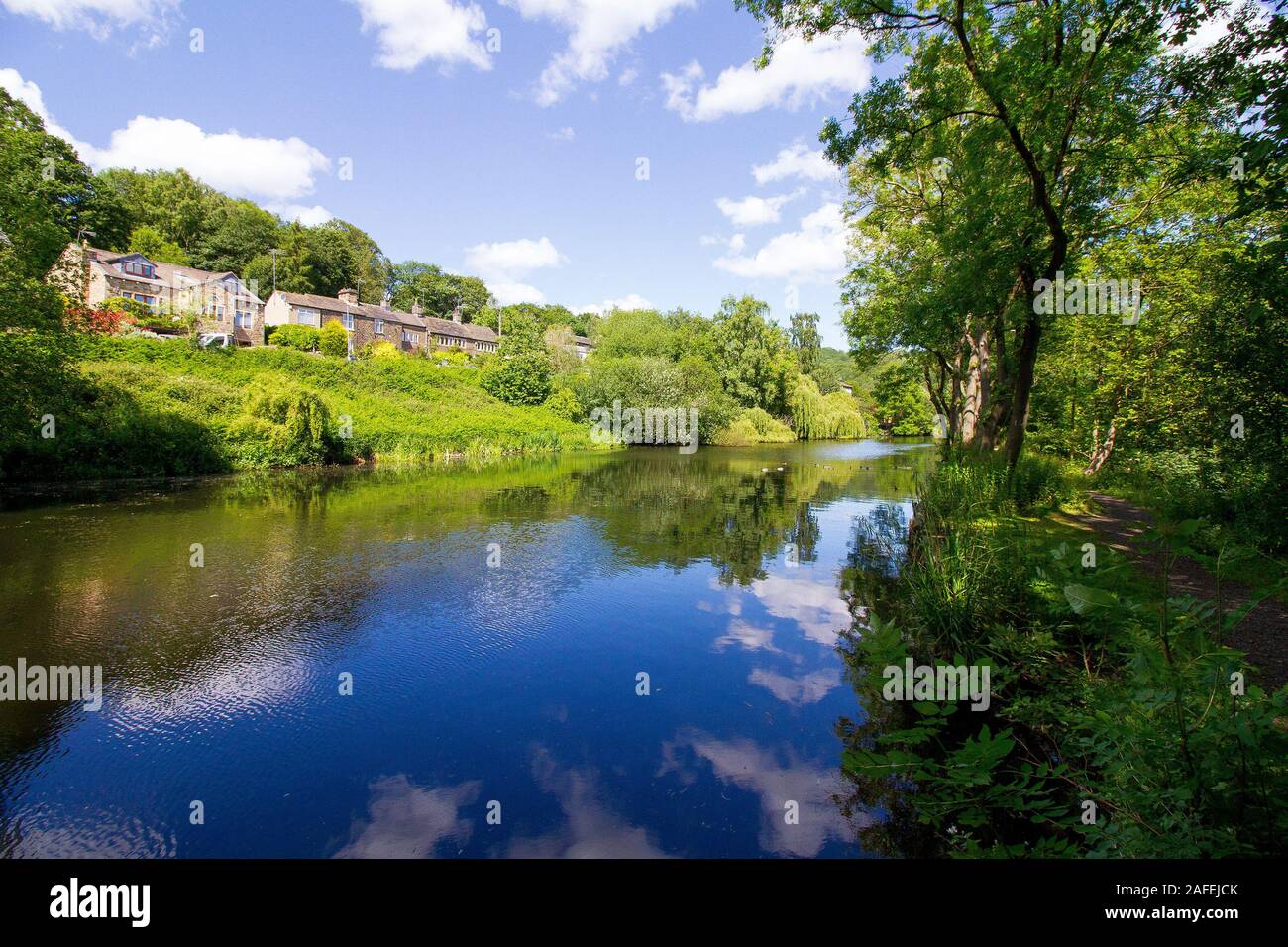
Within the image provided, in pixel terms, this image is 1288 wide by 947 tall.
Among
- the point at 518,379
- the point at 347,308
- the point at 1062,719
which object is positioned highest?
the point at 347,308

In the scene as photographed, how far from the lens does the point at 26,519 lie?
1416 centimetres

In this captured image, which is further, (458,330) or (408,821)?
(458,330)

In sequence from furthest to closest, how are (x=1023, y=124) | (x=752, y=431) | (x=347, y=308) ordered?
1. (x=347, y=308)
2. (x=752, y=431)
3. (x=1023, y=124)

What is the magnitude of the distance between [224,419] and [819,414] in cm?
4660

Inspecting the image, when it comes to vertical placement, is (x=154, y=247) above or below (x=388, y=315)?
above

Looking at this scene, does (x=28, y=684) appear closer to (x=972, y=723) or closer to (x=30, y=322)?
(x=972, y=723)

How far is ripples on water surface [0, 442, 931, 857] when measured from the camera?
184 inches

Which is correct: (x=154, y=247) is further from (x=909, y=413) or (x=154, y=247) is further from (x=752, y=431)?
(x=909, y=413)

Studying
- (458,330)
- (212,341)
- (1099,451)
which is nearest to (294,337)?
(212,341)

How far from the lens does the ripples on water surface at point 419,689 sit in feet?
15.3

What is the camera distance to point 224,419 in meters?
24.5

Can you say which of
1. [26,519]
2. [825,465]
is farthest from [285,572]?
[825,465]

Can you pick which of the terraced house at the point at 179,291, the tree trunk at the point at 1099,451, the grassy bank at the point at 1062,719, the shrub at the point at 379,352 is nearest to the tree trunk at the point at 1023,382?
the grassy bank at the point at 1062,719
